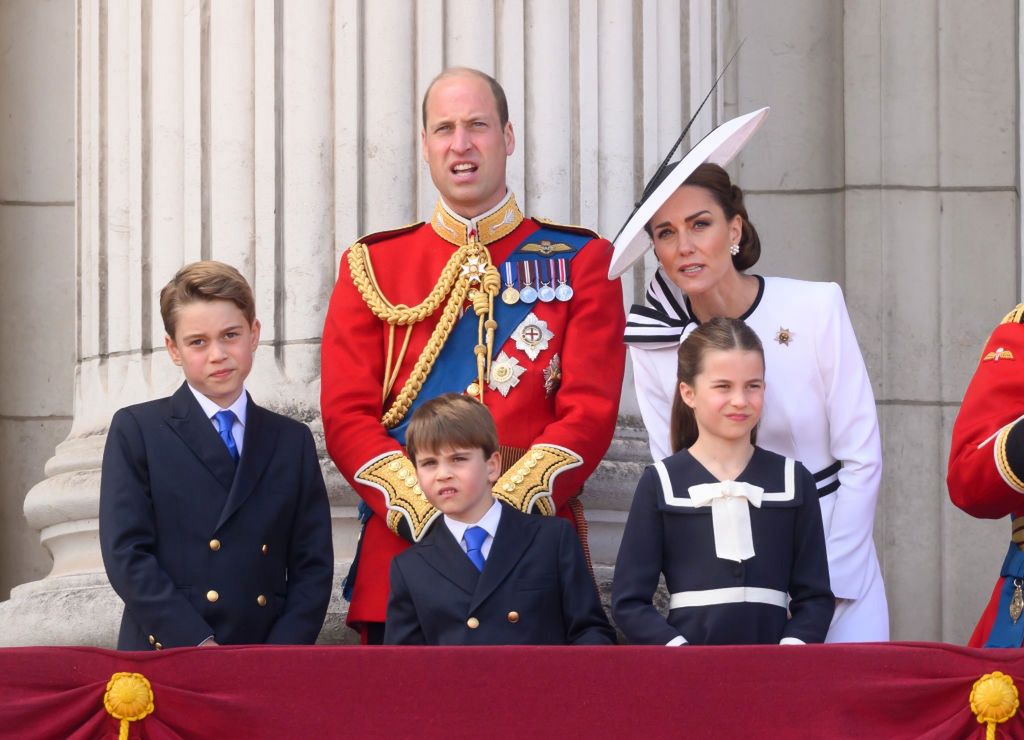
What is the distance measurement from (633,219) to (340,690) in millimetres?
1471

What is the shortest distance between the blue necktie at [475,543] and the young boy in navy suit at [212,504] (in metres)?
0.38

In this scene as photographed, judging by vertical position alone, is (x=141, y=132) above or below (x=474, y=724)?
above

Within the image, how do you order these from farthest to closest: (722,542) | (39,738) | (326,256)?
(326,256) → (722,542) → (39,738)

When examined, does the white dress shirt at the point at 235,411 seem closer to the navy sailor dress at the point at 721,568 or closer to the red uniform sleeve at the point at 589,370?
the red uniform sleeve at the point at 589,370

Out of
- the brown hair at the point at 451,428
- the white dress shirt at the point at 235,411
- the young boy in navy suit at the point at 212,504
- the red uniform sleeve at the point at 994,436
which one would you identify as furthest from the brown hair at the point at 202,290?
the red uniform sleeve at the point at 994,436

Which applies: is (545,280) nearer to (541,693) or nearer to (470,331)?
(470,331)

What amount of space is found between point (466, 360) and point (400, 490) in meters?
0.46

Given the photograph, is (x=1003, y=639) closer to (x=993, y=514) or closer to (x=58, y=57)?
(x=993, y=514)

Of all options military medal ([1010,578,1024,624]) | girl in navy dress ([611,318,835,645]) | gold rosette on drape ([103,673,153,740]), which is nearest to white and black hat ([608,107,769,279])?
girl in navy dress ([611,318,835,645])

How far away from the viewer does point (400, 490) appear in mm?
4551

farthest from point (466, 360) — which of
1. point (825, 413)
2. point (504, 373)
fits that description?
point (825, 413)

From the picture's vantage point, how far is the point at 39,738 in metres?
3.57

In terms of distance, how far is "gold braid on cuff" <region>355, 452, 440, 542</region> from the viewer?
448 centimetres

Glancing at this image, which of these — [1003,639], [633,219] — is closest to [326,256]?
[633,219]
